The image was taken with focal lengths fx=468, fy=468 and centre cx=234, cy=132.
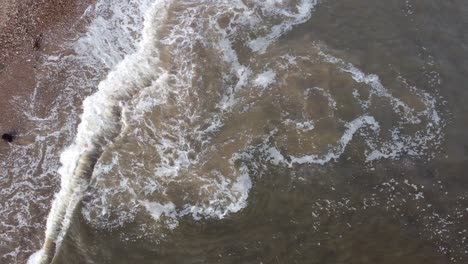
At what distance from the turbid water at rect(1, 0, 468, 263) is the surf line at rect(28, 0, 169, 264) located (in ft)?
0.14

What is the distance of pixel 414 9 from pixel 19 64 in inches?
523

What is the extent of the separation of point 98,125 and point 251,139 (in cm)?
427

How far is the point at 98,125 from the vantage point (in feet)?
42.7

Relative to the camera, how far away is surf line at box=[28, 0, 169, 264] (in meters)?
11.2

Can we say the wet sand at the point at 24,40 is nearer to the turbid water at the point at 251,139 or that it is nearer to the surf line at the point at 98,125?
the turbid water at the point at 251,139

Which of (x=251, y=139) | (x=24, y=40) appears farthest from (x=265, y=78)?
(x=24, y=40)

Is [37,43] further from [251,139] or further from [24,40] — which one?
[251,139]

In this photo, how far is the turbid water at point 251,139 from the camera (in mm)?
11016

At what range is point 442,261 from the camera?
1078cm

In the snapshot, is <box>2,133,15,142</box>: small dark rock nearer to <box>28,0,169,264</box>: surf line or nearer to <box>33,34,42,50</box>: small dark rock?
<box>28,0,169,264</box>: surf line

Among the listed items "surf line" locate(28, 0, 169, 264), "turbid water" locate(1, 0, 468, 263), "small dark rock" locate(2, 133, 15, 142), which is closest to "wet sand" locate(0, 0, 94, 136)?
"small dark rock" locate(2, 133, 15, 142)

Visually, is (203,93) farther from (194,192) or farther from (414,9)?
(414,9)

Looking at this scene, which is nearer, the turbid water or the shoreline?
the turbid water

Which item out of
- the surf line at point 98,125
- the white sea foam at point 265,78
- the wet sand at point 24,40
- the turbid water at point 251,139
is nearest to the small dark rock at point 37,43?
the wet sand at point 24,40
